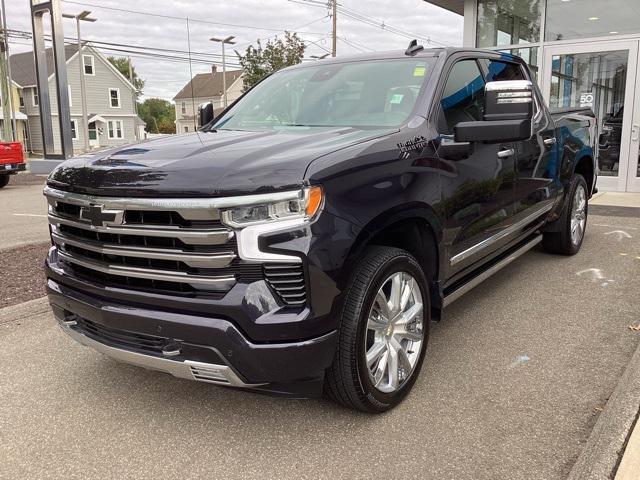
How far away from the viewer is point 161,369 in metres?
2.56

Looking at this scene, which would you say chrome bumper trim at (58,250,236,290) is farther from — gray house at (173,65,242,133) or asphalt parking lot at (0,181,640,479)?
gray house at (173,65,242,133)

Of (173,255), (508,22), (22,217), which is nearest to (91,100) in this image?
(22,217)

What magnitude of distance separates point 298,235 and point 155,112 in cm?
11952

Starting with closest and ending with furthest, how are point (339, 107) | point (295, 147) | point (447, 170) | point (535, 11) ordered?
point (295, 147)
point (447, 170)
point (339, 107)
point (535, 11)

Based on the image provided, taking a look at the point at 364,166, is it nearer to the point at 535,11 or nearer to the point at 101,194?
the point at 101,194

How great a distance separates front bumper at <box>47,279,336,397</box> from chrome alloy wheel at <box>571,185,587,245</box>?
167 inches

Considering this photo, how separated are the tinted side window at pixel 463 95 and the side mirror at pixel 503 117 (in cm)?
22

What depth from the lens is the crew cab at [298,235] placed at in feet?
7.77

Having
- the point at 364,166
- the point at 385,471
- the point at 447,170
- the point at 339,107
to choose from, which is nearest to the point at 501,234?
the point at 447,170

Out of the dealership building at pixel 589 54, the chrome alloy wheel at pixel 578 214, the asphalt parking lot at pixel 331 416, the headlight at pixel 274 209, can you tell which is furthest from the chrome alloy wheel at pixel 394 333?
the dealership building at pixel 589 54

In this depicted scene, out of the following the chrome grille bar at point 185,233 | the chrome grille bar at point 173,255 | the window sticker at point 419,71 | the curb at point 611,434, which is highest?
the window sticker at point 419,71

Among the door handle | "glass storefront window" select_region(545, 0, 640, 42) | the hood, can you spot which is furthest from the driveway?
"glass storefront window" select_region(545, 0, 640, 42)

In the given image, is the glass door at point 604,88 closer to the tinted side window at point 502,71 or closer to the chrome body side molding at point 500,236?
the tinted side window at point 502,71

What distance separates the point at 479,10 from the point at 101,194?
1110 centimetres
